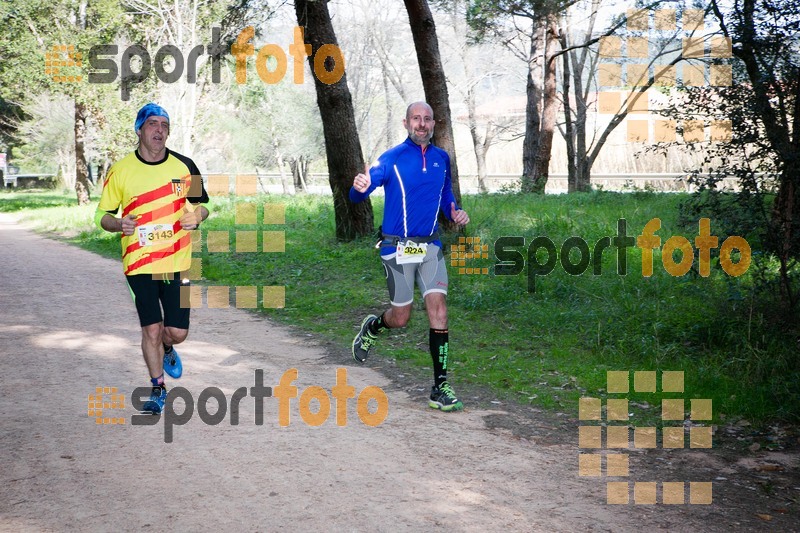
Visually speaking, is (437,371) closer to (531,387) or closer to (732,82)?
(531,387)

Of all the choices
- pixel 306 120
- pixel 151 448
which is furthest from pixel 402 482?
pixel 306 120

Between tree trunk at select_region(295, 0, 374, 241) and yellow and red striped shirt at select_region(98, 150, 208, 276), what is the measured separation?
8.95 metres

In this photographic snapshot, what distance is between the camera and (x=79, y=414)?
6125 millimetres

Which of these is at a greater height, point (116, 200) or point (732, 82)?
point (732, 82)

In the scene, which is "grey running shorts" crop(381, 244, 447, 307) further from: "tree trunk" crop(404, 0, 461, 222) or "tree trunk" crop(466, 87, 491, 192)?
"tree trunk" crop(466, 87, 491, 192)

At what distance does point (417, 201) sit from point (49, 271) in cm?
1117

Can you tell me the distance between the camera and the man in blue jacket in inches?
254

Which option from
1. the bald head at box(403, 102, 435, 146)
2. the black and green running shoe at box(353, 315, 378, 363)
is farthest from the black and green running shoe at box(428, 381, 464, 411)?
the bald head at box(403, 102, 435, 146)

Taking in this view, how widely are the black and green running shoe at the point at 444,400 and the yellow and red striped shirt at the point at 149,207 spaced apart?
7.57ft

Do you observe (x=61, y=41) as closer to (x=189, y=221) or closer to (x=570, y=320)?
(x=570, y=320)

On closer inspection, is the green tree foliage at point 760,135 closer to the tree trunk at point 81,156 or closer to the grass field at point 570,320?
the grass field at point 570,320

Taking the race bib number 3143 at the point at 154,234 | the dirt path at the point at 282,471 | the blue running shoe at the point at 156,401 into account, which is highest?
the race bib number 3143 at the point at 154,234

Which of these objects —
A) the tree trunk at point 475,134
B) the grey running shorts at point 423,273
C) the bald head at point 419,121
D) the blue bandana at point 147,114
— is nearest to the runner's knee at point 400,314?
the grey running shorts at point 423,273

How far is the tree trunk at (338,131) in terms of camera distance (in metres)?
14.8
